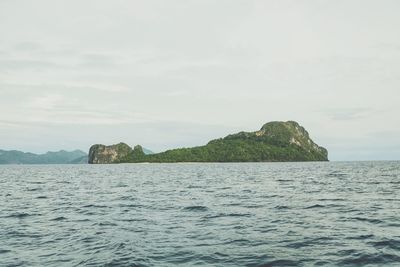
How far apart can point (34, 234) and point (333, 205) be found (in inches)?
1029

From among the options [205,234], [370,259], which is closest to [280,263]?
[370,259]

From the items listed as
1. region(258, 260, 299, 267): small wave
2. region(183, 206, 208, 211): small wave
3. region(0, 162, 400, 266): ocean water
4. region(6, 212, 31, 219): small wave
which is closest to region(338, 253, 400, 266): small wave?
region(0, 162, 400, 266): ocean water

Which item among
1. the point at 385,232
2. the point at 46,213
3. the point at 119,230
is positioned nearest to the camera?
the point at 385,232

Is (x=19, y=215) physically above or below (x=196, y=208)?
below

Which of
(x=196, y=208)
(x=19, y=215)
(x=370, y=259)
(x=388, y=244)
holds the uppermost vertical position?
(x=196, y=208)

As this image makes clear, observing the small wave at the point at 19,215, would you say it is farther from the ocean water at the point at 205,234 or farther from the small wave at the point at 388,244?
the small wave at the point at 388,244

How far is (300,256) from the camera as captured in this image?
19406 mm

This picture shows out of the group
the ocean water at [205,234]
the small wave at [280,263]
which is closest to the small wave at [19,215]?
the ocean water at [205,234]

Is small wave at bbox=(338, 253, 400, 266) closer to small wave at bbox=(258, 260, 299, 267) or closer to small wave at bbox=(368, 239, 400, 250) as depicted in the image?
small wave at bbox=(368, 239, 400, 250)

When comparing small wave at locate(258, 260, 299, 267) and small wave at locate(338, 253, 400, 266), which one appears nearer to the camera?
small wave at locate(258, 260, 299, 267)

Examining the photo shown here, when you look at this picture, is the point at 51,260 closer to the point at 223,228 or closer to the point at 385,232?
the point at 223,228

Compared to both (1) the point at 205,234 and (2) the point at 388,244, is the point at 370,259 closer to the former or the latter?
(2) the point at 388,244

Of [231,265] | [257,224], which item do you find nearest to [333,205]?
[257,224]

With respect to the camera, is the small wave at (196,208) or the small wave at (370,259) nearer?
the small wave at (370,259)
